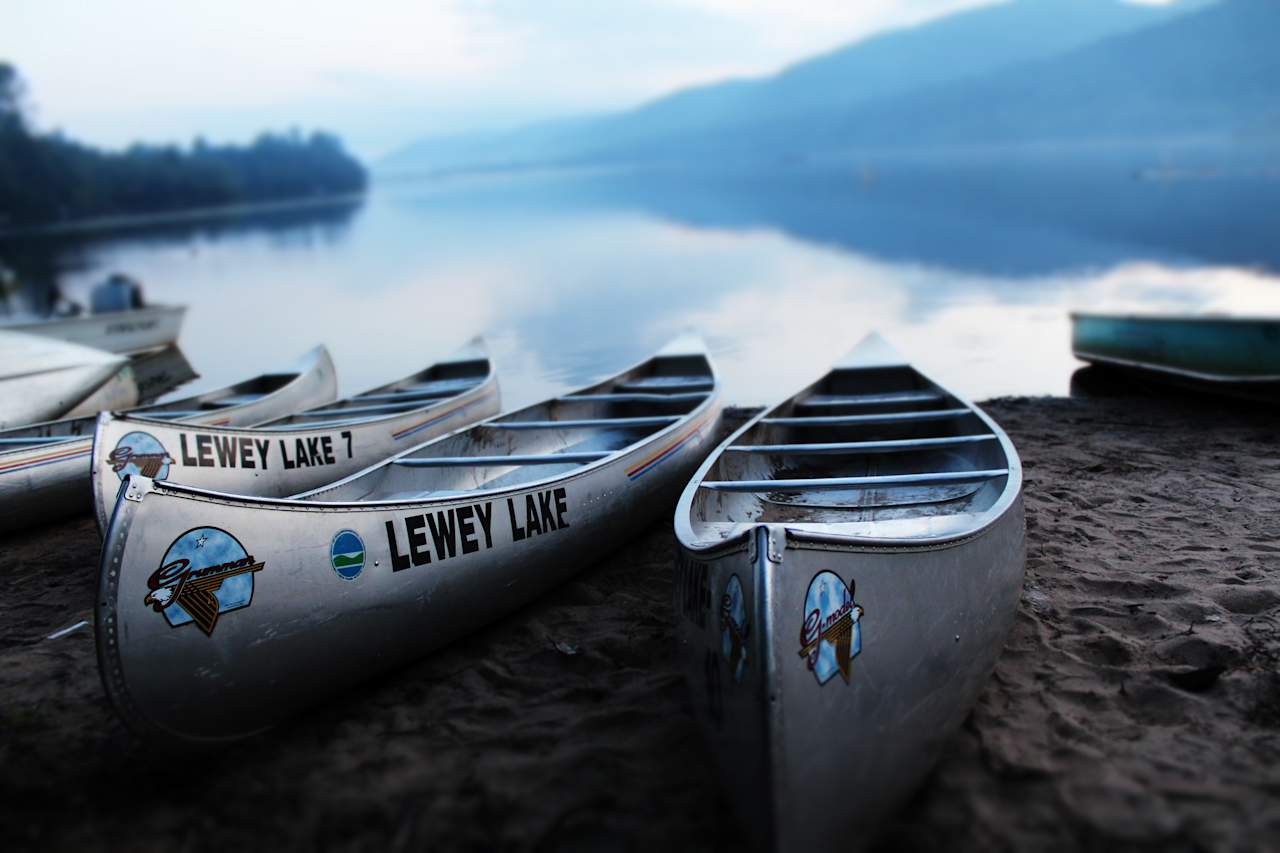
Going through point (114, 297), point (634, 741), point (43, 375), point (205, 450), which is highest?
point (114, 297)

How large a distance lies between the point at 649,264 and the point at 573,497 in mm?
21790

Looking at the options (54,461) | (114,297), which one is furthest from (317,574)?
(114,297)

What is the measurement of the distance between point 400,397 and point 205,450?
3.19 m

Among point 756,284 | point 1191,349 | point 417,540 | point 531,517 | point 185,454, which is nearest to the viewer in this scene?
point 417,540

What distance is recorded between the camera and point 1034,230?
92.7 feet

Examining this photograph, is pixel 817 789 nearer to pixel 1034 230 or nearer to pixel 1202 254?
pixel 1202 254

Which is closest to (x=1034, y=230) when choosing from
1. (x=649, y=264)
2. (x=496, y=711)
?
(x=649, y=264)

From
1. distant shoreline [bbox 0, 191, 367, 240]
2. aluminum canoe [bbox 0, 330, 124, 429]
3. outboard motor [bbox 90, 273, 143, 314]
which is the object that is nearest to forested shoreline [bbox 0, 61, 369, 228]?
distant shoreline [bbox 0, 191, 367, 240]

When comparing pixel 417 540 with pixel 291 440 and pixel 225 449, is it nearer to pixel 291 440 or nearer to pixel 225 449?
pixel 225 449

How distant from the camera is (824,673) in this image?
11.1 feet

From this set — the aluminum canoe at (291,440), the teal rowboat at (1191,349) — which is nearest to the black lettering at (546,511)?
the aluminum canoe at (291,440)

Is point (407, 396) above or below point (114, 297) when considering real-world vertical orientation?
below

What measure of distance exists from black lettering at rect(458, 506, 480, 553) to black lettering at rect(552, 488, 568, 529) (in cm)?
68

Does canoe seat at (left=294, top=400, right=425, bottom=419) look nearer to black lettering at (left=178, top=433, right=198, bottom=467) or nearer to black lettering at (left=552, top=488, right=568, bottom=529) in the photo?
black lettering at (left=178, top=433, right=198, bottom=467)
